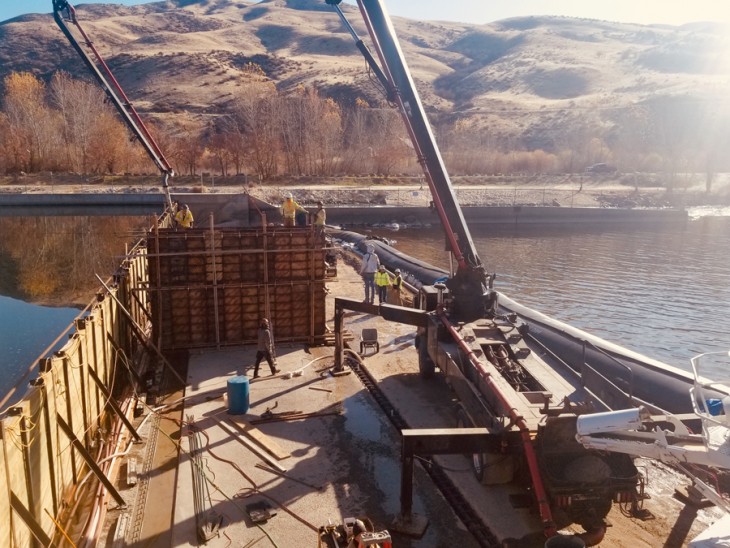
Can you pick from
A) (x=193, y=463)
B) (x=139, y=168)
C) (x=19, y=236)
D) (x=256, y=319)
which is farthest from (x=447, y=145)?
(x=193, y=463)

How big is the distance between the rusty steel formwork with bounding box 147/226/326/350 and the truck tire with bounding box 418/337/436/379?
3.45 m

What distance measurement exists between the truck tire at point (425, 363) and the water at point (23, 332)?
32.9 feet

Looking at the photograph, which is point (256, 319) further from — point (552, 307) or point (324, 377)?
point (552, 307)

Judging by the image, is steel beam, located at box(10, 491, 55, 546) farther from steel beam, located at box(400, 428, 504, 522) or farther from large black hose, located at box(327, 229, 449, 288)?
large black hose, located at box(327, 229, 449, 288)

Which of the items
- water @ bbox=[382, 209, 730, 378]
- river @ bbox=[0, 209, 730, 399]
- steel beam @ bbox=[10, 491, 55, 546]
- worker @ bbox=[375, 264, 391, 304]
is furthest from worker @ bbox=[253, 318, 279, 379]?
water @ bbox=[382, 209, 730, 378]

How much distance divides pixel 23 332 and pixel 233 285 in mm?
10307

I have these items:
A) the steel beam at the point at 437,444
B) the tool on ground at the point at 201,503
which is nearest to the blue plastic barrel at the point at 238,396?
the tool on ground at the point at 201,503

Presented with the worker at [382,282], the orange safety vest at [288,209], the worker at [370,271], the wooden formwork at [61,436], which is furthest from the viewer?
the orange safety vest at [288,209]

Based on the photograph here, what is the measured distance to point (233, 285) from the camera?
14734 millimetres

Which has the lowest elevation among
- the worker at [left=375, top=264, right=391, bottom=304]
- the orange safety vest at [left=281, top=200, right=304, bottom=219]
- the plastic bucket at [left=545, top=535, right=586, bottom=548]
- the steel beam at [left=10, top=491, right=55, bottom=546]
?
the plastic bucket at [left=545, top=535, right=586, bottom=548]

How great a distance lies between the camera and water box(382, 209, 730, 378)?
22.1 metres

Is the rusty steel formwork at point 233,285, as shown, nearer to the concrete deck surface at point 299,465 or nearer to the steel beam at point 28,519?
the concrete deck surface at point 299,465

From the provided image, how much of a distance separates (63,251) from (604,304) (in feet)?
98.8

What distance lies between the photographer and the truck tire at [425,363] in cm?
1272
